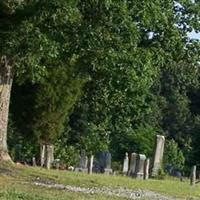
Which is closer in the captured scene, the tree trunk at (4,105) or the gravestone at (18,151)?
the tree trunk at (4,105)

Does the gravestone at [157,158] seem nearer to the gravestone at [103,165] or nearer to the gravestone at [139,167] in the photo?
the gravestone at [139,167]

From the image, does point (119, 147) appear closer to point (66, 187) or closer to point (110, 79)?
point (110, 79)

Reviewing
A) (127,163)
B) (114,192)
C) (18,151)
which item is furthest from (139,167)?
(18,151)

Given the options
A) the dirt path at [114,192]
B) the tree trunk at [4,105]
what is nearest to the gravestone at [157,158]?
the tree trunk at [4,105]

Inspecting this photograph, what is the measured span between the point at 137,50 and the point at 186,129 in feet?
203

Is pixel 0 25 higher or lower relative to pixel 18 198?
higher

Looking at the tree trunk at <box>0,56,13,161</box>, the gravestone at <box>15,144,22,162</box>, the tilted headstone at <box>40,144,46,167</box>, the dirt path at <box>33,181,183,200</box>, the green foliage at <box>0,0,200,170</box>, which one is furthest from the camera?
the gravestone at <box>15,144,22,162</box>

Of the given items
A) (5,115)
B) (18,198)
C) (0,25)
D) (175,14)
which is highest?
(175,14)

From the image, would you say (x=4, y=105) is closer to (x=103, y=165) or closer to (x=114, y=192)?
(x=114, y=192)

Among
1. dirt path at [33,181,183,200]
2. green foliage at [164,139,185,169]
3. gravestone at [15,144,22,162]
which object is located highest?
green foliage at [164,139,185,169]

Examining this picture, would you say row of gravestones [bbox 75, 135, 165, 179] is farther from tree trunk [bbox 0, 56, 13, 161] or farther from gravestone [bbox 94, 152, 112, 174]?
tree trunk [bbox 0, 56, 13, 161]

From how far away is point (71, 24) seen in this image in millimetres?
23484

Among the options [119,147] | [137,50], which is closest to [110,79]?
[137,50]

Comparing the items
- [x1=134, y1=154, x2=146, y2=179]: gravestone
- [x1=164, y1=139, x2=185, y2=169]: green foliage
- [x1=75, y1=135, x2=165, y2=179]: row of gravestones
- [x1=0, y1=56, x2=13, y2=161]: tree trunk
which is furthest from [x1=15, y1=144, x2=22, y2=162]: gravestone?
[x1=164, y1=139, x2=185, y2=169]: green foliage
